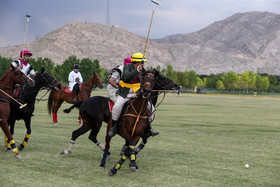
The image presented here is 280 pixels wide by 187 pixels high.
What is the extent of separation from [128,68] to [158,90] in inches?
60.2

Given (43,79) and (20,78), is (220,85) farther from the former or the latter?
(20,78)

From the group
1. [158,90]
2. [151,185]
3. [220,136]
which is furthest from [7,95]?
[220,136]

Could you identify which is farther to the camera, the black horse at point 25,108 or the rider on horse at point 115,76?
the black horse at point 25,108

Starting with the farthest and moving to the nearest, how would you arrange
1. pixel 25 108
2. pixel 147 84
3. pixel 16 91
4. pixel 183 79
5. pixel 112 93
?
pixel 183 79 < pixel 16 91 < pixel 25 108 < pixel 112 93 < pixel 147 84

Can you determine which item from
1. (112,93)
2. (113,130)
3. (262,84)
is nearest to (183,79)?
(262,84)

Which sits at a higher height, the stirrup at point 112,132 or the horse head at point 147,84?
the horse head at point 147,84

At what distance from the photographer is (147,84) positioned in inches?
298

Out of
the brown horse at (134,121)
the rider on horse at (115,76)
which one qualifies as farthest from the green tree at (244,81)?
the brown horse at (134,121)

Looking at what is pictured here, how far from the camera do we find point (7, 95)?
9.66 meters

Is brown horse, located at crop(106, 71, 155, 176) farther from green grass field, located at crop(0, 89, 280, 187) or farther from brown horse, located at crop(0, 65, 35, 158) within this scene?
brown horse, located at crop(0, 65, 35, 158)

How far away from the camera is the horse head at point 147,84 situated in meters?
7.55

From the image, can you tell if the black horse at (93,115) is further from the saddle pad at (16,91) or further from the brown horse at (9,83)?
the saddle pad at (16,91)

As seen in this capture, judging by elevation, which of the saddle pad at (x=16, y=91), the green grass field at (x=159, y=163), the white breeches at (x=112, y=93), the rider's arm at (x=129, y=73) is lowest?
the green grass field at (x=159, y=163)

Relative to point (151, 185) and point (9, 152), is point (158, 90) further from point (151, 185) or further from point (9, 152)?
point (9, 152)
